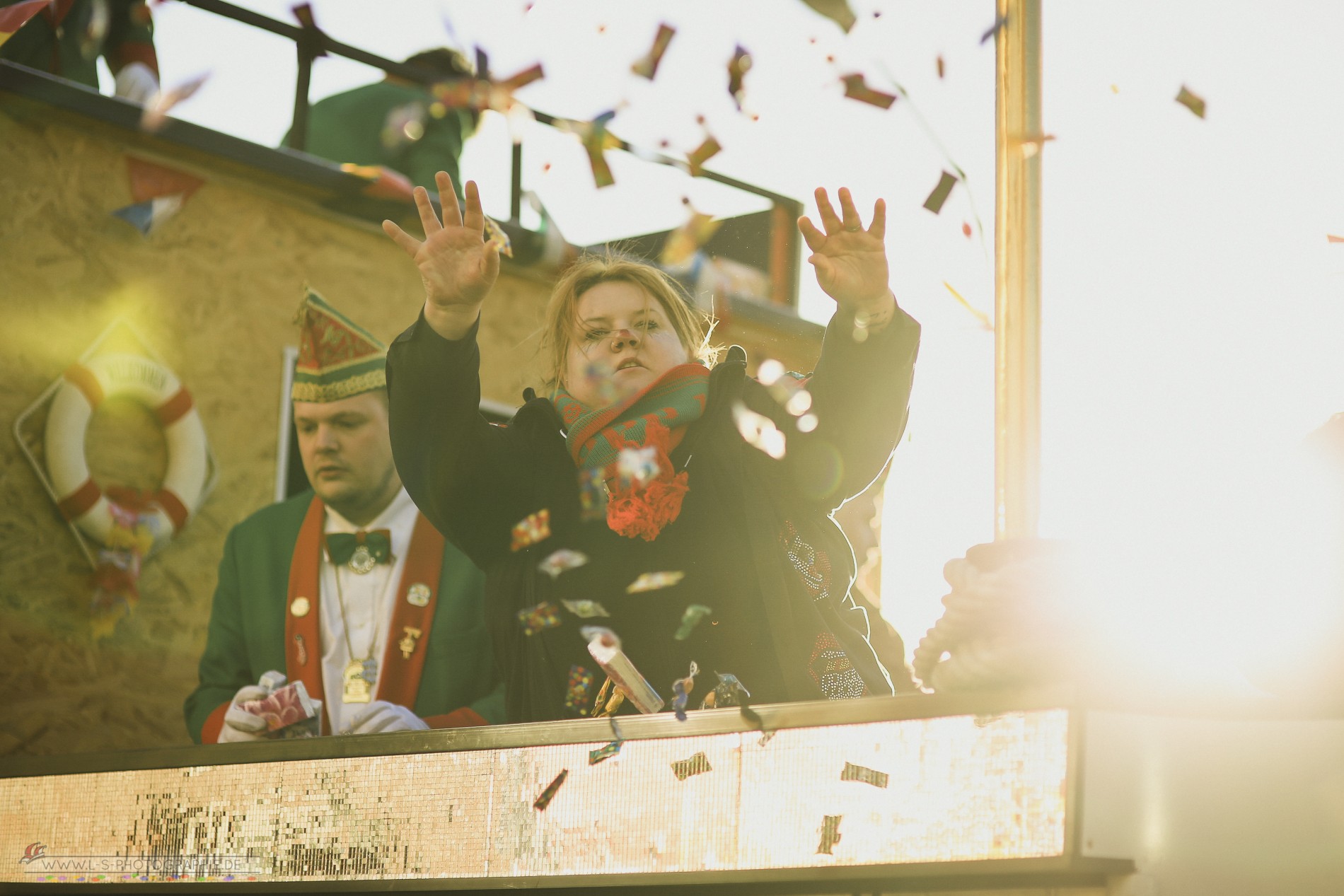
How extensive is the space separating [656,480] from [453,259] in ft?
1.23

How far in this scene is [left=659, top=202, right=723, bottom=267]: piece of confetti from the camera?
2297 mm

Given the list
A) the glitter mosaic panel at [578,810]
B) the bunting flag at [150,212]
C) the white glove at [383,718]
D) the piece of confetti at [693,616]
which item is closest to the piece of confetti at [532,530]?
the piece of confetti at [693,616]

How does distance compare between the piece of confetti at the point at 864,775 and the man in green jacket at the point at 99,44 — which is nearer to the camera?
the piece of confetti at the point at 864,775

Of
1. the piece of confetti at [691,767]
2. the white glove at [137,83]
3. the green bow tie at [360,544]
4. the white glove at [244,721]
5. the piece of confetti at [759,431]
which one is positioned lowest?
the piece of confetti at [691,767]

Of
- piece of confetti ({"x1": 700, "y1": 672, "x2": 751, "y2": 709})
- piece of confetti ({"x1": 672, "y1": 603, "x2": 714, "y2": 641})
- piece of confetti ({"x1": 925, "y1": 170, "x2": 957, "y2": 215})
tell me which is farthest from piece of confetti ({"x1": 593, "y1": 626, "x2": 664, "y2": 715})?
piece of confetti ({"x1": 925, "y1": 170, "x2": 957, "y2": 215})

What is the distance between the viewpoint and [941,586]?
1.77 m

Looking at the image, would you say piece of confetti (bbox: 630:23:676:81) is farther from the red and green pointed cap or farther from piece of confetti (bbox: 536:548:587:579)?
the red and green pointed cap

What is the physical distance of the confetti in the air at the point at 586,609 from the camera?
1877mm

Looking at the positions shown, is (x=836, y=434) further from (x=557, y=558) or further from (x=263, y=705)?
(x=263, y=705)

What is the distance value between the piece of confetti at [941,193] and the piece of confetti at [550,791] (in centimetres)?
79

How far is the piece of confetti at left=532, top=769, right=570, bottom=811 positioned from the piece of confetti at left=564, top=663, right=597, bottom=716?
0.64 metres

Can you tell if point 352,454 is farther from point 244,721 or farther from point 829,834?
point 829,834

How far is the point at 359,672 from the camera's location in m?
3.35

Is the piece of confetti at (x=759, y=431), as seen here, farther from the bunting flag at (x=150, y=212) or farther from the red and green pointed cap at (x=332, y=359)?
the bunting flag at (x=150, y=212)
